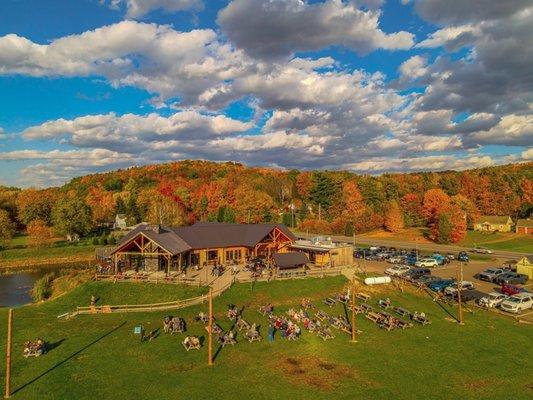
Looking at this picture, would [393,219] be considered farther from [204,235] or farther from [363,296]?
[363,296]

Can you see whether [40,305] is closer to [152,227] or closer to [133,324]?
[133,324]

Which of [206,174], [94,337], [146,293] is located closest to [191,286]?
[146,293]

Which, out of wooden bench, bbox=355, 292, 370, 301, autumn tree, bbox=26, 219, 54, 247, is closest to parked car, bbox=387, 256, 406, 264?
wooden bench, bbox=355, 292, 370, 301

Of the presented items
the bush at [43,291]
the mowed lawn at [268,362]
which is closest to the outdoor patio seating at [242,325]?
the mowed lawn at [268,362]

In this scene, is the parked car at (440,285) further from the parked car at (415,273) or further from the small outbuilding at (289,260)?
the small outbuilding at (289,260)

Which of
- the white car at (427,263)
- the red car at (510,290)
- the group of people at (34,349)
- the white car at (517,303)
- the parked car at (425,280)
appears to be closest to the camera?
the group of people at (34,349)

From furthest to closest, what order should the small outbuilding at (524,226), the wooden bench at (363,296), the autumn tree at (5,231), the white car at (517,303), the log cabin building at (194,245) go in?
the small outbuilding at (524,226) → the autumn tree at (5,231) → the log cabin building at (194,245) → the white car at (517,303) → the wooden bench at (363,296)
